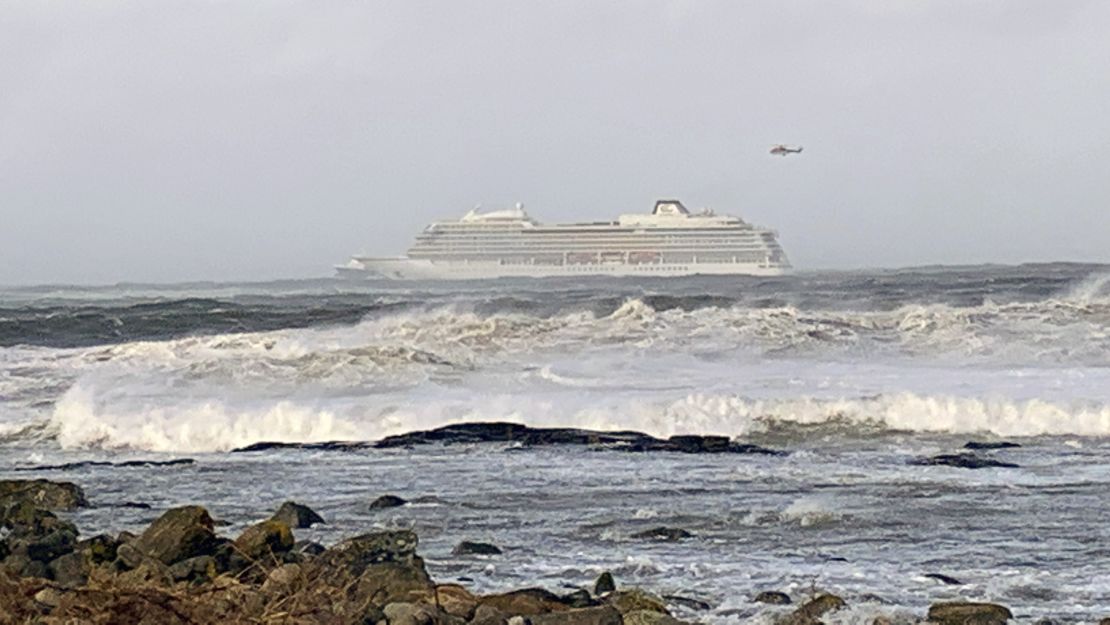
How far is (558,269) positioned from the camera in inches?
3804

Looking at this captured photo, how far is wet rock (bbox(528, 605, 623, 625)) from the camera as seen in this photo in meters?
7.48

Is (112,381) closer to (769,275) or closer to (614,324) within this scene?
(614,324)

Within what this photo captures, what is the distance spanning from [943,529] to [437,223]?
293 feet

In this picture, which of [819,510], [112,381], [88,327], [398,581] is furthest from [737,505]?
[88,327]

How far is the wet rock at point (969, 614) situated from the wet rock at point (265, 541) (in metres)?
3.88

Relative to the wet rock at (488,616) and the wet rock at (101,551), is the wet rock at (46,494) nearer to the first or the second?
the wet rock at (101,551)

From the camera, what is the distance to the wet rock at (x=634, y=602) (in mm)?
8141

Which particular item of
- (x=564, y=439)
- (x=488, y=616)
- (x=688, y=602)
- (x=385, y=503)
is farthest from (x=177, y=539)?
(x=564, y=439)

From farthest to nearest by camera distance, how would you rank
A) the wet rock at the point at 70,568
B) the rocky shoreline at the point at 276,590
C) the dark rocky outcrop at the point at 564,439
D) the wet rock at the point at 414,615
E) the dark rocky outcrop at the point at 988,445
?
the dark rocky outcrop at the point at 564,439
the dark rocky outcrop at the point at 988,445
the wet rock at the point at 70,568
the wet rock at the point at 414,615
the rocky shoreline at the point at 276,590

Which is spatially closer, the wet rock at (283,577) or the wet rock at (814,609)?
the wet rock at (283,577)

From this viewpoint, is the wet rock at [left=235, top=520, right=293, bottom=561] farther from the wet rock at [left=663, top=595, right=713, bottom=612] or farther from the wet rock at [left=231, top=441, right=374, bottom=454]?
the wet rock at [left=231, top=441, right=374, bottom=454]

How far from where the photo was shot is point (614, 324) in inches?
1340

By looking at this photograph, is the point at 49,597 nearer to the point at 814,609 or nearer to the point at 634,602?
the point at 634,602

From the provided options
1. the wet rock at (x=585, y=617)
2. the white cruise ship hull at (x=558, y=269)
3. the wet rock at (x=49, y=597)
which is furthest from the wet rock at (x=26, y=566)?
the white cruise ship hull at (x=558, y=269)
